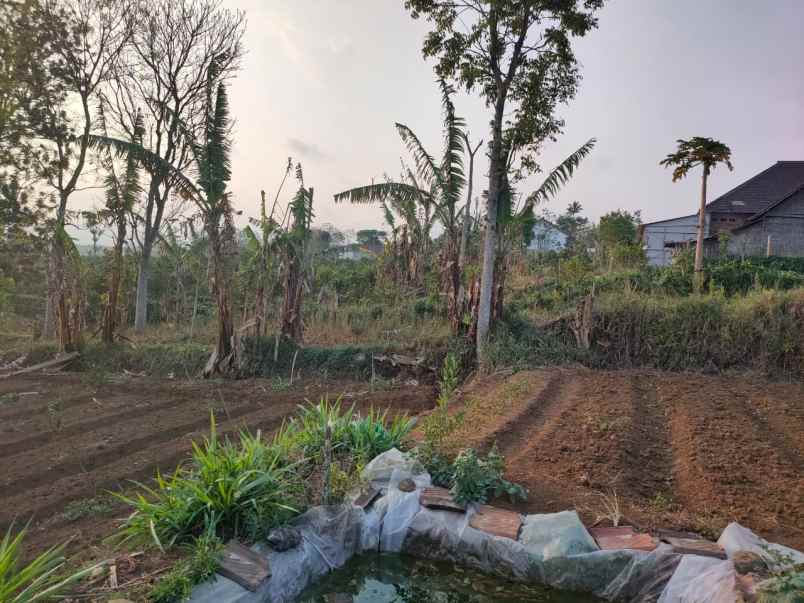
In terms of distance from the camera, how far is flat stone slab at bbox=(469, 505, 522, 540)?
10.5ft

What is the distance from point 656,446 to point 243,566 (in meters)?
3.87

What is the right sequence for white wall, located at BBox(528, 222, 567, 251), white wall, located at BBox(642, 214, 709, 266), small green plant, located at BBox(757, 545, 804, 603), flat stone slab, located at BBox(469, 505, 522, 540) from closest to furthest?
small green plant, located at BBox(757, 545, 804, 603) → flat stone slab, located at BBox(469, 505, 522, 540) → white wall, located at BBox(528, 222, 567, 251) → white wall, located at BBox(642, 214, 709, 266)

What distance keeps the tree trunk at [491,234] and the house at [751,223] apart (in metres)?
10.5

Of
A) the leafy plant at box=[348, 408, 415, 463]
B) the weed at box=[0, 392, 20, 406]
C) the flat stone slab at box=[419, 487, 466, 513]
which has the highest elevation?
the leafy plant at box=[348, 408, 415, 463]

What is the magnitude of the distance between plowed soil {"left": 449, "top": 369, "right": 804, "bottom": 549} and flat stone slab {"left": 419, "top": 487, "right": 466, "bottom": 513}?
467 millimetres

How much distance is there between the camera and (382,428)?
173 inches

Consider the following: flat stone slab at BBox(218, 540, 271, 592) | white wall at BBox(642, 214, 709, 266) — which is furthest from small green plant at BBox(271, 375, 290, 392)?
white wall at BBox(642, 214, 709, 266)

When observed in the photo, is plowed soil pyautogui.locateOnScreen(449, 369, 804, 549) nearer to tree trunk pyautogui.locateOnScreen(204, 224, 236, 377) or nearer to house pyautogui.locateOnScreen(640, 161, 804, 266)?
tree trunk pyautogui.locateOnScreen(204, 224, 236, 377)

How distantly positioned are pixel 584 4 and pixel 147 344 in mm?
9922

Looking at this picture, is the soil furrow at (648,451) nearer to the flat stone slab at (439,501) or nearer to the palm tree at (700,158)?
the flat stone slab at (439,501)

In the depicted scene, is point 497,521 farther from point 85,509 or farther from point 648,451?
point 85,509

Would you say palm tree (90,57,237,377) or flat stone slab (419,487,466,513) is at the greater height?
palm tree (90,57,237,377)

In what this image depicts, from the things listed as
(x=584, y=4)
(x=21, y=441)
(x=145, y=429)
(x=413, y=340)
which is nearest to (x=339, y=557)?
(x=145, y=429)

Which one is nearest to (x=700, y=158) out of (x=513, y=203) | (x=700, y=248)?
(x=700, y=248)
